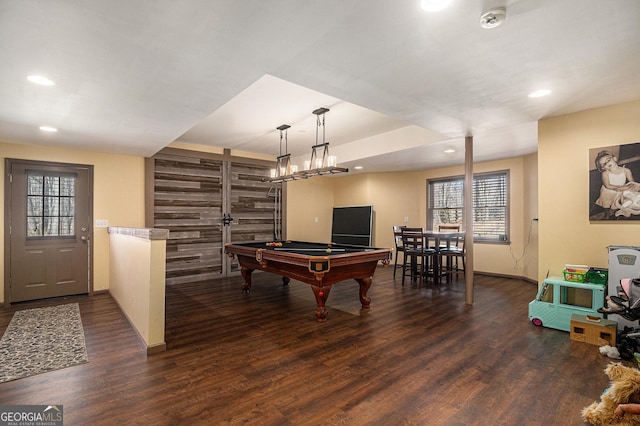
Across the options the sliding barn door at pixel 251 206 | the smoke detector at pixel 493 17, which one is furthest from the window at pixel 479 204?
the smoke detector at pixel 493 17

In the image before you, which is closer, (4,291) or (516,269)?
(4,291)

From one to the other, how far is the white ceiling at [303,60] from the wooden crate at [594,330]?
2201 millimetres

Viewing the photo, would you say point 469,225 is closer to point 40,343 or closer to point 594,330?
point 594,330

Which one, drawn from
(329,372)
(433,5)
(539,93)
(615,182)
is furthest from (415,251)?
(433,5)

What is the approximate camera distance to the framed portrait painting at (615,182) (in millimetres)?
3160

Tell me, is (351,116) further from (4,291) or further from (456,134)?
(4,291)

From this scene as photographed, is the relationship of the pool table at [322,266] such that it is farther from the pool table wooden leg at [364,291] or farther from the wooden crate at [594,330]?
the wooden crate at [594,330]

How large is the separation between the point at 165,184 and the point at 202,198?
72 cm

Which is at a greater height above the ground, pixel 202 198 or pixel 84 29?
pixel 84 29

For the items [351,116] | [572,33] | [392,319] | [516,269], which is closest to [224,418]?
[392,319]

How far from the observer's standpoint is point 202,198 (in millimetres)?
6223

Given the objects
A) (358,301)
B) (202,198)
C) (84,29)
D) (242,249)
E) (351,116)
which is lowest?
(358,301)

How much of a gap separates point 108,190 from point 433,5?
5.52m

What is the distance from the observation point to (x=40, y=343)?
3020 mm
